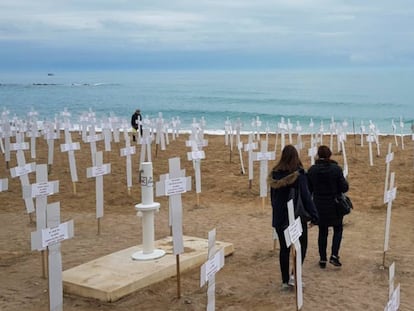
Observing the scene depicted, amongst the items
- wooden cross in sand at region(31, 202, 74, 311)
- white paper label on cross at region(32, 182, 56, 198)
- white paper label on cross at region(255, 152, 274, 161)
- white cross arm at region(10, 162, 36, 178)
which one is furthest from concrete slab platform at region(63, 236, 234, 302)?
white paper label on cross at region(255, 152, 274, 161)

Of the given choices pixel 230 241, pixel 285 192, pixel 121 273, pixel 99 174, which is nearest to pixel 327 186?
pixel 285 192

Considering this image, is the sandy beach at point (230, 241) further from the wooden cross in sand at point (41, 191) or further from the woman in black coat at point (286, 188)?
the wooden cross in sand at point (41, 191)

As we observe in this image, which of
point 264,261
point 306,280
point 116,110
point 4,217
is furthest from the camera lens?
point 116,110

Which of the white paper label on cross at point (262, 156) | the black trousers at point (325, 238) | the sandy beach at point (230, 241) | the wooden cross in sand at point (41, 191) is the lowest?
the sandy beach at point (230, 241)

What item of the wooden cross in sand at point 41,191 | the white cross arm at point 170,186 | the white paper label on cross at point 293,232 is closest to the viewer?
the white paper label on cross at point 293,232

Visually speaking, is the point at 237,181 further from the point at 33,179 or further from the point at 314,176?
the point at 314,176

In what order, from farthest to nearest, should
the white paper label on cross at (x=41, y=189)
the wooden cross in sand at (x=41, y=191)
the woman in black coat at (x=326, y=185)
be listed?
the woman in black coat at (x=326, y=185), the white paper label on cross at (x=41, y=189), the wooden cross in sand at (x=41, y=191)

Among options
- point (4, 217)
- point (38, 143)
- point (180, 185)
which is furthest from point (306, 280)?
point (38, 143)

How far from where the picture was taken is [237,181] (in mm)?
13656

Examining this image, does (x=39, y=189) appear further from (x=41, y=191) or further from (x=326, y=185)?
(x=326, y=185)

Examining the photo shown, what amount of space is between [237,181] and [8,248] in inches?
250

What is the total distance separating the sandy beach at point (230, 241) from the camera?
618 centimetres

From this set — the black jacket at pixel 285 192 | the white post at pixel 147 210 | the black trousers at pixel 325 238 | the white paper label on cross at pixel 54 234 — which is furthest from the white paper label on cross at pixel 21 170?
the black trousers at pixel 325 238

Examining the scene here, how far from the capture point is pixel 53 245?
16.2 ft
